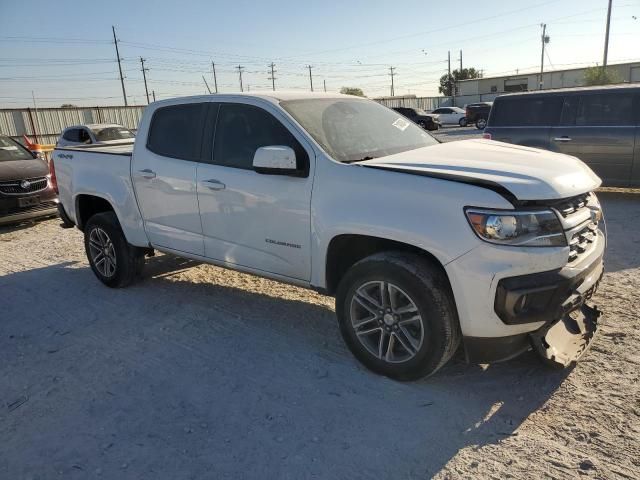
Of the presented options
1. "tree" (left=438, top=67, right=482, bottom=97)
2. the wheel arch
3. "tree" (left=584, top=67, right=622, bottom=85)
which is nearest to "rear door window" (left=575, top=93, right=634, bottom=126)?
the wheel arch

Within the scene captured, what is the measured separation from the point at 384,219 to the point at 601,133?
690 cm

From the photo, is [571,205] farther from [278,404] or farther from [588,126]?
[588,126]

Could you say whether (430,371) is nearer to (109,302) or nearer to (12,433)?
(12,433)

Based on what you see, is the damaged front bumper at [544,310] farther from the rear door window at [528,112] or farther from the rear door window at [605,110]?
the rear door window at [528,112]

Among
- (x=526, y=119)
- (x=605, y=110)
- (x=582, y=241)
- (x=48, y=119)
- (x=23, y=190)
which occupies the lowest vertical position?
(x=23, y=190)

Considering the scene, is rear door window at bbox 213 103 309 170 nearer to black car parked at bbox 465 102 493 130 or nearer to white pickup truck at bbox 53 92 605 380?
white pickup truck at bbox 53 92 605 380

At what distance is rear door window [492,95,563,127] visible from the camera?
29.3 feet

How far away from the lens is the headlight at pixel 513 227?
2.84 metres

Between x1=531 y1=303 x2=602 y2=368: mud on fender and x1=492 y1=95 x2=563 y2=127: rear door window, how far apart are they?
6155mm

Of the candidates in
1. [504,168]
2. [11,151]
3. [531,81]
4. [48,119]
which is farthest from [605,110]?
[531,81]

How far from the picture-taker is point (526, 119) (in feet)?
30.2

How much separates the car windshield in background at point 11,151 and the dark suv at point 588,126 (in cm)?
886

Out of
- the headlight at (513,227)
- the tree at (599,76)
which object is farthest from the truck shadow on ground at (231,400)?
the tree at (599,76)

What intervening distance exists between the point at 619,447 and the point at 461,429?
30.9 inches
